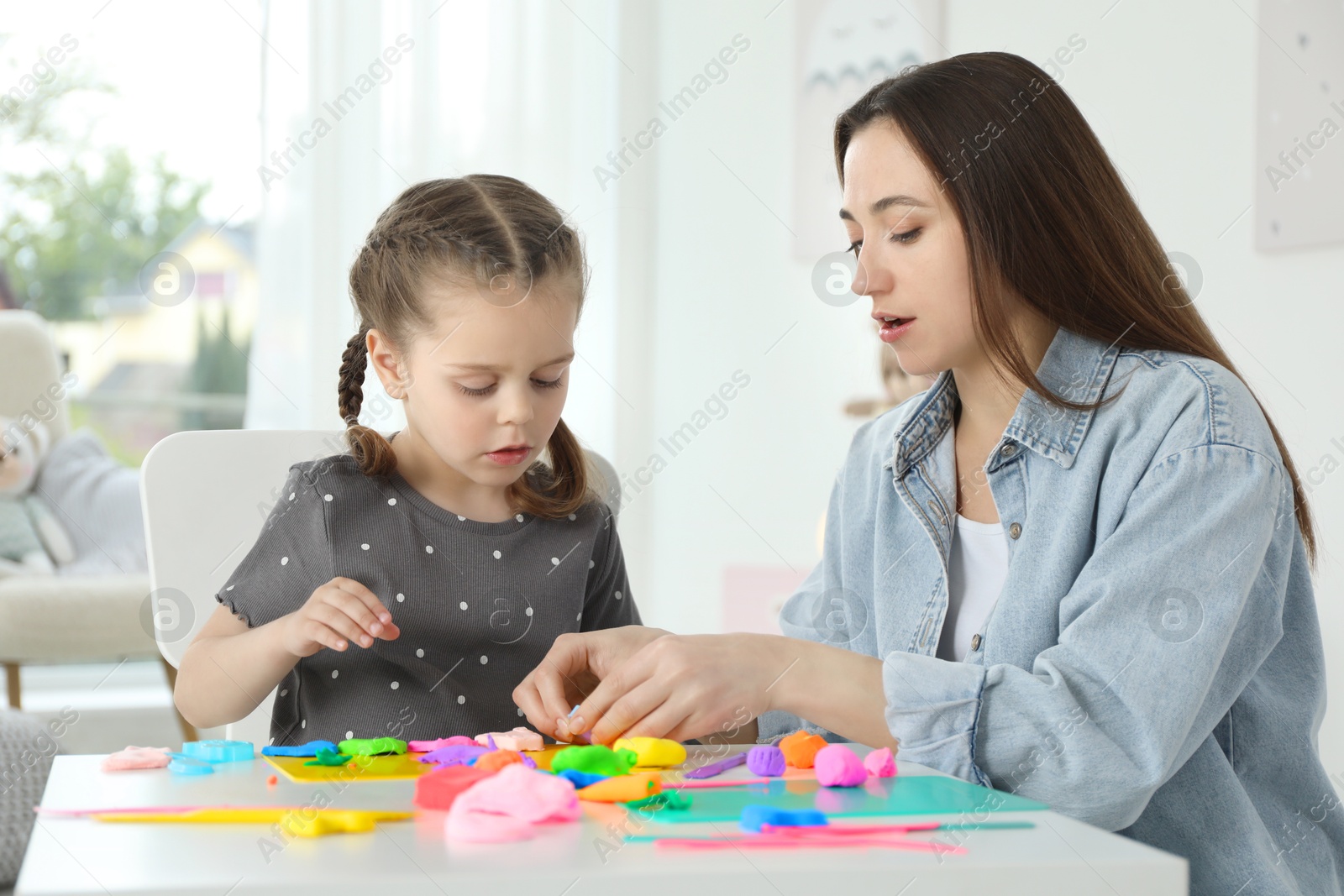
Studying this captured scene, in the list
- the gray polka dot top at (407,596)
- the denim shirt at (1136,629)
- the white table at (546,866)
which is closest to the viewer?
the white table at (546,866)

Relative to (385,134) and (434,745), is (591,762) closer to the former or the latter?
(434,745)

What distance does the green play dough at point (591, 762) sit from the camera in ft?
2.23

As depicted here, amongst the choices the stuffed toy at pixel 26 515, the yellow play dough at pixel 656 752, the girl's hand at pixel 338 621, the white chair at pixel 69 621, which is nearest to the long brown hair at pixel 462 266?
the girl's hand at pixel 338 621

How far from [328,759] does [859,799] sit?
0.31m

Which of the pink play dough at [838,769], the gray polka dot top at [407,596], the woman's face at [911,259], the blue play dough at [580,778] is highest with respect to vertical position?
the woman's face at [911,259]

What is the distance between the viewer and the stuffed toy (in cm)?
290

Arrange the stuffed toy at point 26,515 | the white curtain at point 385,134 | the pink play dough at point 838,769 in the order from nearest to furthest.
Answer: the pink play dough at point 838,769 < the stuffed toy at point 26,515 < the white curtain at point 385,134

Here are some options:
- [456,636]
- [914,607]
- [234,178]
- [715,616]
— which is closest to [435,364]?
[456,636]

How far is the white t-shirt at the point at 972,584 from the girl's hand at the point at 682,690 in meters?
0.30

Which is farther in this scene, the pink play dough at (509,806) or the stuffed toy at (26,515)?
the stuffed toy at (26,515)

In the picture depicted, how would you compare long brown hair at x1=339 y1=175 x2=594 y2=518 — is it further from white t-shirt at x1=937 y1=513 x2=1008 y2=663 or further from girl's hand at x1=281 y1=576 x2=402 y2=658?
white t-shirt at x1=937 y1=513 x2=1008 y2=663

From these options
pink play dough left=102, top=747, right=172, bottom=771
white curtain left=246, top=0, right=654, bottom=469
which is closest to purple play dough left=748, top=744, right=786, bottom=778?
pink play dough left=102, top=747, right=172, bottom=771

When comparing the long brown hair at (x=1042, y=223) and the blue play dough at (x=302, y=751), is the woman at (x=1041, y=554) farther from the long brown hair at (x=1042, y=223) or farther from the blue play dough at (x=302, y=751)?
the blue play dough at (x=302, y=751)

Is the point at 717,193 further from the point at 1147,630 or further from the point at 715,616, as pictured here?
the point at 1147,630
